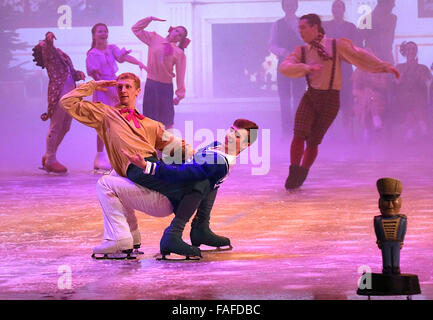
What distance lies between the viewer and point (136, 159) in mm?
4305

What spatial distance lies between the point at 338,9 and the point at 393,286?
8622 mm

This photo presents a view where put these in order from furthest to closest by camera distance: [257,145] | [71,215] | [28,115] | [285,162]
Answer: [28,115] → [257,145] → [285,162] → [71,215]

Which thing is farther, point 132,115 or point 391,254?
point 132,115

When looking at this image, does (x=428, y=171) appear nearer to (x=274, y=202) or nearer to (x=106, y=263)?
(x=274, y=202)

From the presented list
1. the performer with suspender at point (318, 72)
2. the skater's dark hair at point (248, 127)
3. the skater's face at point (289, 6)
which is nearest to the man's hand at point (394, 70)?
the performer with suspender at point (318, 72)

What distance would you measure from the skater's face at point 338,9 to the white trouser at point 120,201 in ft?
24.7

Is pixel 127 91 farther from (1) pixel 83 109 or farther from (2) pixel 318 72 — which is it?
(2) pixel 318 72

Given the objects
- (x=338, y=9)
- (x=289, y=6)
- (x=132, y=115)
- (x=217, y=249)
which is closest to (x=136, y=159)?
(x=132, y=115)

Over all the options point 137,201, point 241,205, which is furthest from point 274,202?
point 137,201

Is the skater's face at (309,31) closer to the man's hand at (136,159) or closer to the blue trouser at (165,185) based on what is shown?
the blue trouser at (165,185)

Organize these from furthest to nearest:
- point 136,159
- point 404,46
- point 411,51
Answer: point 404,46
point 411,51
point 136,159

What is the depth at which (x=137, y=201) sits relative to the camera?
14.9 feet

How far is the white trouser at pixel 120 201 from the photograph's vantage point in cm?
449
